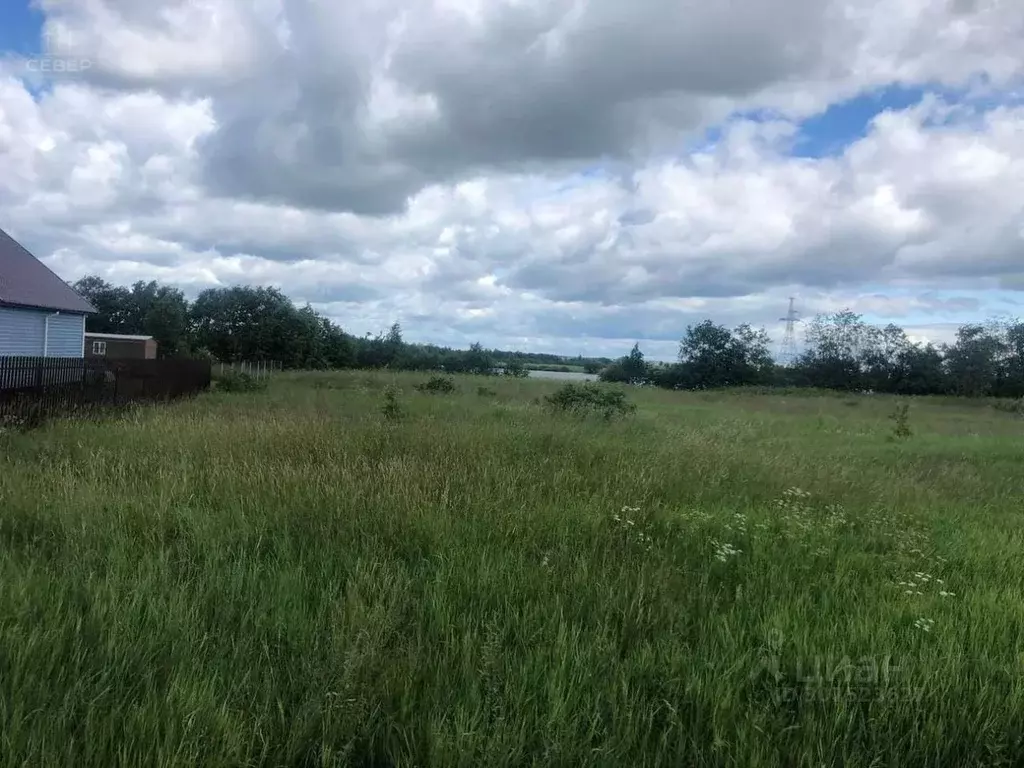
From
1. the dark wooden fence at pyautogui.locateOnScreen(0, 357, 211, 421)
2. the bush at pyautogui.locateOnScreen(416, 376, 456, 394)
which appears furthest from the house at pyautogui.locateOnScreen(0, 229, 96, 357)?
the bush at pyautogui.locateOnScreen(416, 376, 456, 394)

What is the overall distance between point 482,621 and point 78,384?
50.5ft

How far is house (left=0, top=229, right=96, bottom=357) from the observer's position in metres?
24.5

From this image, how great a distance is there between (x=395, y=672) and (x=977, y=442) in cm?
1894

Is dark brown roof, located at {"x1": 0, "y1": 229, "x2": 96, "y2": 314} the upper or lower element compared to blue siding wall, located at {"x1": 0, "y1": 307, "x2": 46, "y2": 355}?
upper

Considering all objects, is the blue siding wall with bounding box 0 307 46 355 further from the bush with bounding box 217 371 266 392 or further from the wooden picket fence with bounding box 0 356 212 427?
the wooden picket fence with bounding box 0 356 212 427

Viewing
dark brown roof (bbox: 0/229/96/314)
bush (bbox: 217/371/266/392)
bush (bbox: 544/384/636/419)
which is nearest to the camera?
bush (bbox: 544/384/636/419)

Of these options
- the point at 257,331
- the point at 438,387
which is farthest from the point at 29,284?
the point at 257,331

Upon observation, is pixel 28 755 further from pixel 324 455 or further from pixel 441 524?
pixel 324 455

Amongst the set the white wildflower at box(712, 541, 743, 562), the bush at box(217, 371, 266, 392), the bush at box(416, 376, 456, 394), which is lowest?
the bush at box(217, 371, 266, 392)

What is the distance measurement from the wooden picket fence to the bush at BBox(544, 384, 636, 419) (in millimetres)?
10877

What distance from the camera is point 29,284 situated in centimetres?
2677

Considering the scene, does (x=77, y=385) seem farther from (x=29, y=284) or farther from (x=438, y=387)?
(x=29, y=284)

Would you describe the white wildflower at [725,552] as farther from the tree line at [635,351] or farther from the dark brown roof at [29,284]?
the tree line at [635,351]

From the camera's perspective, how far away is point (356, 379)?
118ft
